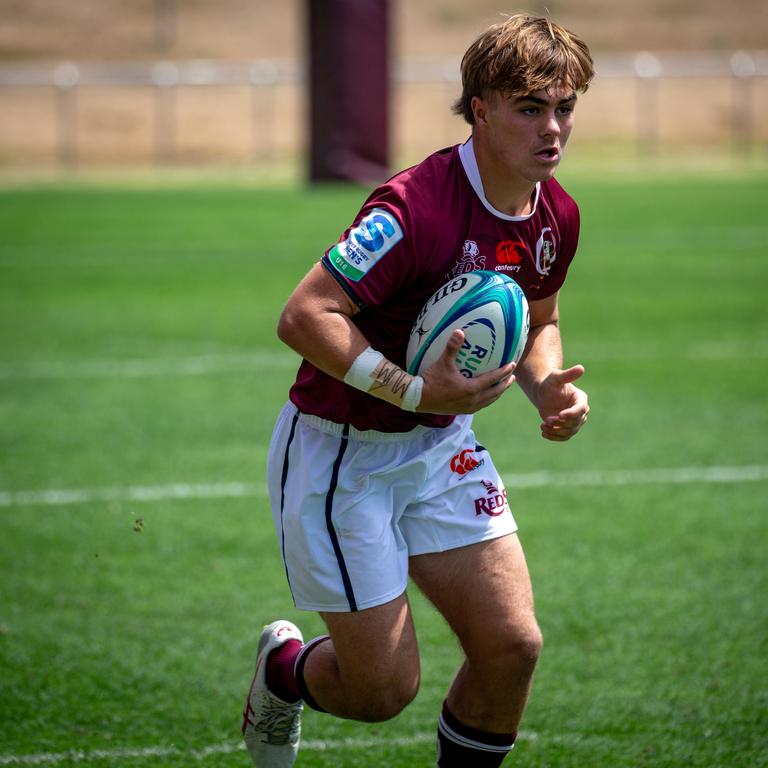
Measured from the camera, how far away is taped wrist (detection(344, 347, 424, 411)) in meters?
3.81

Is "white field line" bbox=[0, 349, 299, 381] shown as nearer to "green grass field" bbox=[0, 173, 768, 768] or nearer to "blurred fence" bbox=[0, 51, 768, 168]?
"green grass field" bbox=[0, 173, 768, 768]

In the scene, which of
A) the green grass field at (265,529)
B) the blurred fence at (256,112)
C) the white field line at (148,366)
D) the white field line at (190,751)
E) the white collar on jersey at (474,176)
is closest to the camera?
the white collar on jersey at (474,176)

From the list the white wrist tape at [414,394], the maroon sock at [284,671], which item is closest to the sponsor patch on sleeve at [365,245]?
the white wrist tape at [414,394]

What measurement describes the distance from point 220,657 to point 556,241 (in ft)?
7.65

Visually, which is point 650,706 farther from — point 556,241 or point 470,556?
point 556,241

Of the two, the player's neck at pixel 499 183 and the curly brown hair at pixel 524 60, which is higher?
the curly brown hair at pixel 524 60

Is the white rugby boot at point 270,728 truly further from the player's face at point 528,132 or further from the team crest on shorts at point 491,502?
the player's face at point 528,132

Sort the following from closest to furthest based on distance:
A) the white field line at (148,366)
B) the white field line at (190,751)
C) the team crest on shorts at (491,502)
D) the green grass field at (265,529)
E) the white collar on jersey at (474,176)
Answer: the white collar on jersey at (474,176)
the team crest on shorts at (491,502)
the white field line at (190,751)
the green grass field at (265,529)
the white field line at (148,366)

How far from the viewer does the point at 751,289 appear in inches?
575

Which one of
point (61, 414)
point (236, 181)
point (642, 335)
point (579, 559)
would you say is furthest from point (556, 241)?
point (236, 181)

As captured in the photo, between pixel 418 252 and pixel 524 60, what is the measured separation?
2.04 feet

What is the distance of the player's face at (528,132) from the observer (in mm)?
3877

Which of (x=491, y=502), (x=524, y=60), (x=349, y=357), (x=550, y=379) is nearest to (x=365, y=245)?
(x=349, y=357)

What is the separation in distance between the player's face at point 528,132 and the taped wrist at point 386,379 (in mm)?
675
